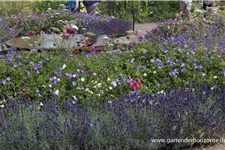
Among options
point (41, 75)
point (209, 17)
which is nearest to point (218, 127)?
point (41, 75)

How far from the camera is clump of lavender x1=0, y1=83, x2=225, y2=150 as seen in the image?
140 inches

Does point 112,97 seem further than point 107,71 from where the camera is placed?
No

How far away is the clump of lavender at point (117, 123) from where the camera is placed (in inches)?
140

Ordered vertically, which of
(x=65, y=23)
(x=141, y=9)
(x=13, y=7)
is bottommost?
(x=141, y=9)

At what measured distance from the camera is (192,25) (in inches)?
349

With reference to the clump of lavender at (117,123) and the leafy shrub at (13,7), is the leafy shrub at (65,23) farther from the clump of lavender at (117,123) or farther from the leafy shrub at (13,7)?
the clump of lavender at (117,123)

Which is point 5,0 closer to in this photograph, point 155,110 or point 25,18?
point 25,18

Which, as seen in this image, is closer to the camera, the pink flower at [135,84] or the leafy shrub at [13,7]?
the pink flower at [135,84]

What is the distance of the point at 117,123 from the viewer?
12.3ft

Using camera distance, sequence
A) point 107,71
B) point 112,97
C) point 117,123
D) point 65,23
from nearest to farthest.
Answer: point 117,123
point 112,97
point 107,71
point 65,23

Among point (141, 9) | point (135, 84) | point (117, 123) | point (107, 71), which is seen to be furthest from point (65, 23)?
point (117, 123)

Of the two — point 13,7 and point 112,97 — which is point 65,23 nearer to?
point 13,7

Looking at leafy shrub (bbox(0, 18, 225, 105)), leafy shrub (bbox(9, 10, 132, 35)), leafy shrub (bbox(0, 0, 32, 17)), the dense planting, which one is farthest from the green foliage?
leafy shrub (bbox(0, 18, 225, 105))

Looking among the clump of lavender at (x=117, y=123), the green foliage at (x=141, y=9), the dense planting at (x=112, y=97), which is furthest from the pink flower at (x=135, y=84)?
the green foliage at (x=141, y=9)
